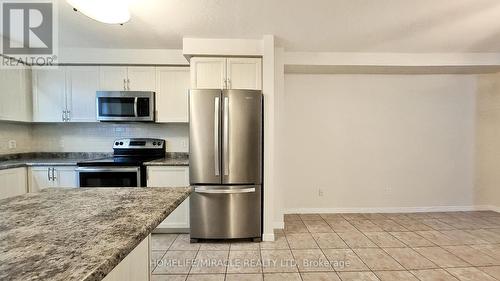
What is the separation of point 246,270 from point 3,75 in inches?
142

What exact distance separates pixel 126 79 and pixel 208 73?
1.18 metres

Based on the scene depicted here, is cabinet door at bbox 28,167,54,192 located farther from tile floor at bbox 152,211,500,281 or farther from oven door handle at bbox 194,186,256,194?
oven door handle at bbox 194,186,256,194

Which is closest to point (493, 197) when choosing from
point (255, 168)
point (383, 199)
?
point (383, 199)

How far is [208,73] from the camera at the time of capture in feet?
10.2

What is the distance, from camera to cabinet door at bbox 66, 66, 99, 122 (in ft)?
11.0

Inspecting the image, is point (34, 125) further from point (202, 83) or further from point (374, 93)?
point (374, 93)

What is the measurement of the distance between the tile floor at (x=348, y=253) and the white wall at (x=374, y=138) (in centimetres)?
56

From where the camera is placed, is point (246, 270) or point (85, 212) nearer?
point (85, 212)

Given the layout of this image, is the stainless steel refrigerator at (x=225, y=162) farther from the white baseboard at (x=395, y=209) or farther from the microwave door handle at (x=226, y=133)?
the white baseboard at (x=395, y=209)

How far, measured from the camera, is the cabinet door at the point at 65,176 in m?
3.02

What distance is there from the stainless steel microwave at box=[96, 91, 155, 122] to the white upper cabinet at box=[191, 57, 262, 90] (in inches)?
29.3

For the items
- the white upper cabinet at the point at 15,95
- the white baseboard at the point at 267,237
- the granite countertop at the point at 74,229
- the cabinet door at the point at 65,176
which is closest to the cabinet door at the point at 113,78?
the white upper cabinet at the point at 15,95

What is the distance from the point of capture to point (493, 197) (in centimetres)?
401

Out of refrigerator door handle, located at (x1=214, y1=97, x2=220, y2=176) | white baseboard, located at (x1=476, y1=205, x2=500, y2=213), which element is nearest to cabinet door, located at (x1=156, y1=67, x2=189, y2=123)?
refrigerator door handle, located at (x1=214, y1=97, x2=220, y2=176)
